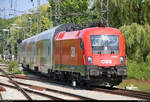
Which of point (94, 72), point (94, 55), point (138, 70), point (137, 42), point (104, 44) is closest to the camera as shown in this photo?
point (94, 72)

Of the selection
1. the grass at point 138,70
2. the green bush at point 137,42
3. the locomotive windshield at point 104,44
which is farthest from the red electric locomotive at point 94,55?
the green bush at point 137,42

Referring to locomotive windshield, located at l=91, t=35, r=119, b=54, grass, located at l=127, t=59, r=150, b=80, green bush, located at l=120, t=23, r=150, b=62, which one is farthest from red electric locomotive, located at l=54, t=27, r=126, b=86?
green bush, located at l=120, t=23, r=150, b=62

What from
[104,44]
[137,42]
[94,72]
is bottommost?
[94,72]

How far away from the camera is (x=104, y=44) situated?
16.3 meters

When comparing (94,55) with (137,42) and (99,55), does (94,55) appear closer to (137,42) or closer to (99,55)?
(99,55)

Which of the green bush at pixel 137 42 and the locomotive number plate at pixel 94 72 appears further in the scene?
the green bush at pixel 137 42

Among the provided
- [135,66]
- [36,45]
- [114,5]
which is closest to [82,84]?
[135,66]

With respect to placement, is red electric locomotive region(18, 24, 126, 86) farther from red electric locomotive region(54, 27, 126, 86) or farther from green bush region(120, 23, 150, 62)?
green bush region(120, 23, 150, 62)

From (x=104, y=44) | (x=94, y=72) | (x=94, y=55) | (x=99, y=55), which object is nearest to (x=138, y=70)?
(x=104, y=44)

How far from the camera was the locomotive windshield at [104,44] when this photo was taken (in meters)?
16.2

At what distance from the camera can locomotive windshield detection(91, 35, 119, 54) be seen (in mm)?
16219

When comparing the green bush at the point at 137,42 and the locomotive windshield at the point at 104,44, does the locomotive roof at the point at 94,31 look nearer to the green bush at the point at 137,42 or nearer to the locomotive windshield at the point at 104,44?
the locomotive windshield at the point at 104,44

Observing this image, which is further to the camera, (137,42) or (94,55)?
(137,42)

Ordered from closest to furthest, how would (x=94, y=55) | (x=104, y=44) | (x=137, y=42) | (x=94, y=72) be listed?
(x=94, y=72) < (x=94, y=55) < (x=104, y=44) < (x=137, y=42)
